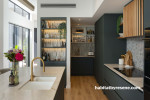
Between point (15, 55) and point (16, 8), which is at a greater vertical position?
point (16, 8)

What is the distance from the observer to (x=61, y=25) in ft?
16.2

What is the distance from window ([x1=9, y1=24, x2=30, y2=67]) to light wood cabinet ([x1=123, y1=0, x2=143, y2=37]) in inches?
184

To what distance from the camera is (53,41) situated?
5137 mm

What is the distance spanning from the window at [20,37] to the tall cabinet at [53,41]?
1.77 metres

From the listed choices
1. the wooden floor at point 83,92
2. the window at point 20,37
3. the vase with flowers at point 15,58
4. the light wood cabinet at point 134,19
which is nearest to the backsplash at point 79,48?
the wooden floor at point 83,92

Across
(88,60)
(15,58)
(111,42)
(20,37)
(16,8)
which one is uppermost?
(16,8)

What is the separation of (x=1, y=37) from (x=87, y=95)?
334cm

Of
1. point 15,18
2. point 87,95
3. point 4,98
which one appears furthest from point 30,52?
point 4,98

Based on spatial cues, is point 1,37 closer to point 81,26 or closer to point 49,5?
point 49,5

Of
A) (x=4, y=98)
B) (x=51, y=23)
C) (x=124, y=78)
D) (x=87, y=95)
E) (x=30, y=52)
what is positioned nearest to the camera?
(x=4, y=98)

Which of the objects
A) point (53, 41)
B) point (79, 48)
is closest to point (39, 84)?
point (53, 41)

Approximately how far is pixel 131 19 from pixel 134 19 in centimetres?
15

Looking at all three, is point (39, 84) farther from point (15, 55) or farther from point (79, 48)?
point (79, 48)

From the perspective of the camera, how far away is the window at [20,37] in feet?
19.8
